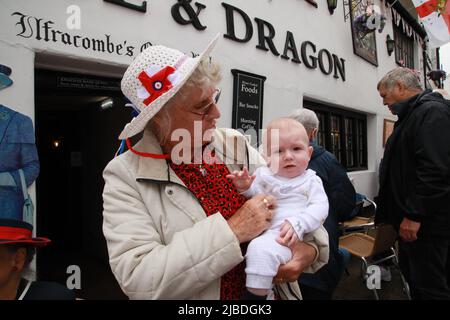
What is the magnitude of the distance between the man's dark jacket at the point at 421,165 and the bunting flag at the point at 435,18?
6.00m

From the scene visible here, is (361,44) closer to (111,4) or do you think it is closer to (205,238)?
(111,4)

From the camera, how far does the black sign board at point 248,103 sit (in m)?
3.86

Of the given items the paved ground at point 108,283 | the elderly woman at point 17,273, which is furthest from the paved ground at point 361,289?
the elderly woman at point 17,273

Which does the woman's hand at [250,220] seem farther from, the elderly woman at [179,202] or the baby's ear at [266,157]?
the baby's ear at [266,157]

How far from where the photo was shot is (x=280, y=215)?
142cm

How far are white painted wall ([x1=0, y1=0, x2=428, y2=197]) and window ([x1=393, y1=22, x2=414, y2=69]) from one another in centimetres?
207

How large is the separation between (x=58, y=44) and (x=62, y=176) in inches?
A: 154

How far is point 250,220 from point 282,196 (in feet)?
1.08

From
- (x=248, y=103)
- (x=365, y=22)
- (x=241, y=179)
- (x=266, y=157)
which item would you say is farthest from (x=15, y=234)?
(x=365, y=22)

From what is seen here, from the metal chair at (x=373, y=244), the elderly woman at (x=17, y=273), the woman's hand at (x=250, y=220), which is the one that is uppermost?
the woman's hand at (x=250, y=220)

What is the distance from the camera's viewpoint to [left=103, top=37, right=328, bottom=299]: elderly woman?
1090 mm

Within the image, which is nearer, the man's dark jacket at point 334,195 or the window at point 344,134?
the man's dark jacket at point 334,195

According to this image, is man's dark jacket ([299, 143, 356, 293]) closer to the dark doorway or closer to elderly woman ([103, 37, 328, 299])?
elderly woman ([103, 37, 328, 299])

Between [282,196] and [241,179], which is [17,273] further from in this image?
[282,196]
